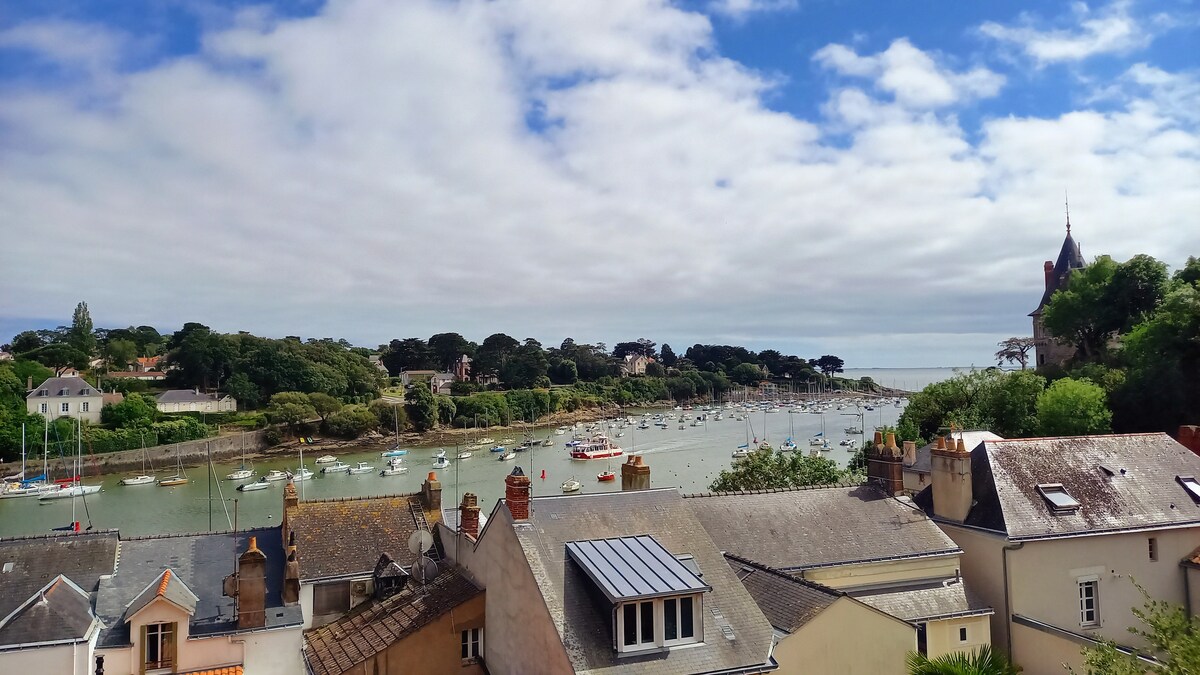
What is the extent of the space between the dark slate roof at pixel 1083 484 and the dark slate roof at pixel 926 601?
1860 millimetres

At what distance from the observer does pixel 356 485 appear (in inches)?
2559

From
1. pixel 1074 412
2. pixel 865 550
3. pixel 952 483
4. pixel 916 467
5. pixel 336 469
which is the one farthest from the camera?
pixel 336 469

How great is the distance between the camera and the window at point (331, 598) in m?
15.5

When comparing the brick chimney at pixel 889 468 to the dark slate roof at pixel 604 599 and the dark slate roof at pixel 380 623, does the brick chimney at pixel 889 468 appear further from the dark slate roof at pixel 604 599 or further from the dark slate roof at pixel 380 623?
the dark slate roof at pixel 380 623

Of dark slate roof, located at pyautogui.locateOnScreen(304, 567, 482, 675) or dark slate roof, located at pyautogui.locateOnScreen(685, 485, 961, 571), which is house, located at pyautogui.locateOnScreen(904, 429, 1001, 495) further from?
dark slate roof, located at pyautogui.locateOnScreen(304, 567, 482, 675)

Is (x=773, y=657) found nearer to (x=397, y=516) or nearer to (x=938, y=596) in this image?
(x=938, y=596)

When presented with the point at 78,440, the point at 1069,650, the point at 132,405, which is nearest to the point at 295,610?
the point at 1069,650

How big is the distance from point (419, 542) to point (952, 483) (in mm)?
12864

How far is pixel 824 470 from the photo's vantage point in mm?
30375

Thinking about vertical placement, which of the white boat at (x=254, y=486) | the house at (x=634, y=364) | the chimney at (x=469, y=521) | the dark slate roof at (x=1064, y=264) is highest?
the dark slate roof at (x=1064, y=264)

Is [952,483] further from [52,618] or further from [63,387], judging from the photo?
[63,387]

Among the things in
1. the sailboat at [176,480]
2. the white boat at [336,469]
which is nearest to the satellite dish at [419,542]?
the sailboat at [176,480]

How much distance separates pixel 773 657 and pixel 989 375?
120 ft

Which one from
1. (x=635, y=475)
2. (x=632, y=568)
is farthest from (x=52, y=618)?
(x=635, y=475)
